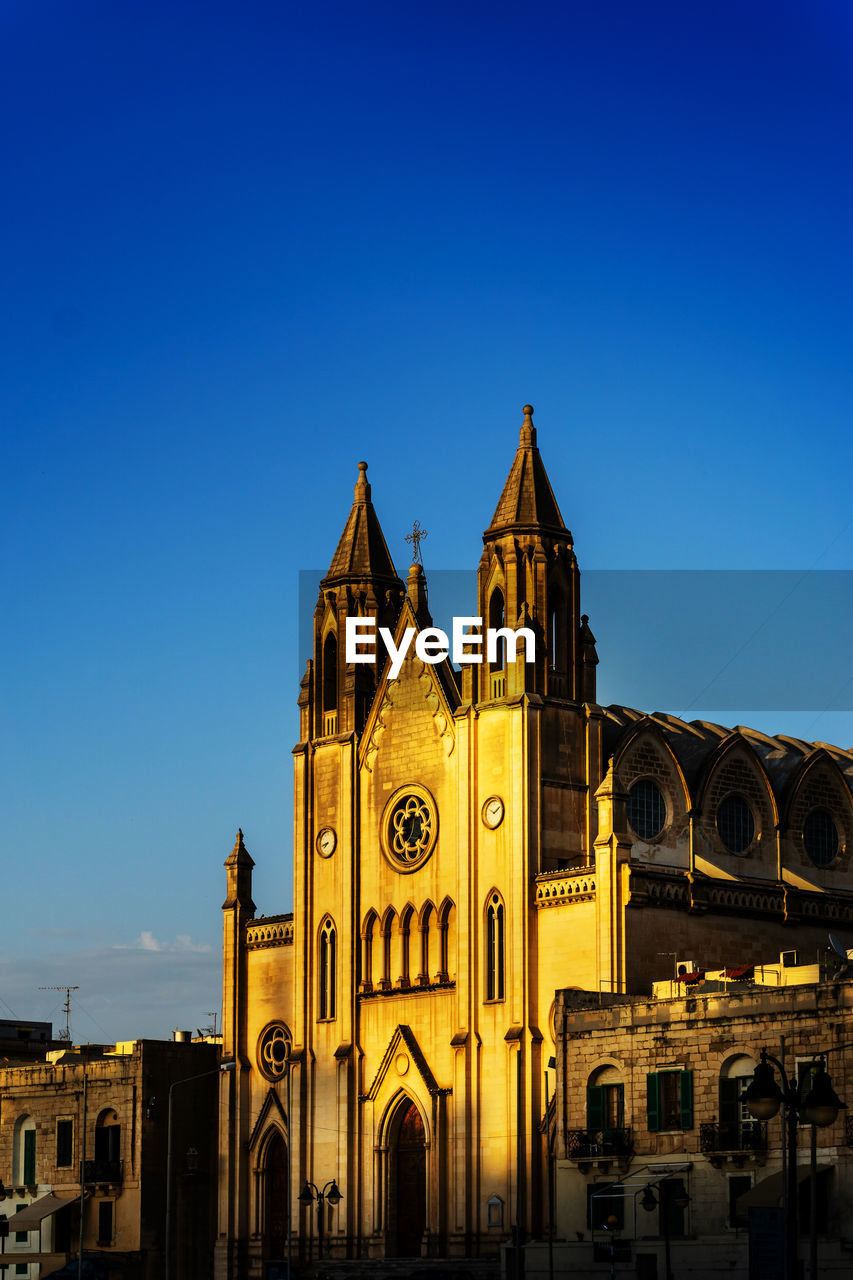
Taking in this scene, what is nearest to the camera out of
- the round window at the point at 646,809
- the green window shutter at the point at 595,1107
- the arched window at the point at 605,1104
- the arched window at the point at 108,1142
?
the arched window at the point at 605,1104

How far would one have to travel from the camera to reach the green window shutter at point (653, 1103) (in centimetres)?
5912

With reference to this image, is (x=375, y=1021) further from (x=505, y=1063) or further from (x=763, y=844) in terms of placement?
(x=763, y=844)

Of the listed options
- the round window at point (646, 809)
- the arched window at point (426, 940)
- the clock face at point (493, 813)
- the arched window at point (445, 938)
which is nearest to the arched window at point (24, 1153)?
the arched window at point (426, 940)

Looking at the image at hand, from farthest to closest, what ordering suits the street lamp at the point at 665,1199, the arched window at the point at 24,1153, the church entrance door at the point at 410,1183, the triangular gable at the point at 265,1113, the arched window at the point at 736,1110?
the arched window at the point at 24,1153, the triangular gable at the point at 265,1113, the church entrance door at the point at 410,1183, the arched window at the point at 736,1110, the street lamp at the point at 665,1199

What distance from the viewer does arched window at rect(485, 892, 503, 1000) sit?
7338cm

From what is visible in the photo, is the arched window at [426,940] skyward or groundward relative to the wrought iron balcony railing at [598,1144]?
skyward

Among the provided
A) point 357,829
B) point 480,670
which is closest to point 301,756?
point 357,829

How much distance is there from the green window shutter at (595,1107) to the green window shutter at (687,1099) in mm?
3361

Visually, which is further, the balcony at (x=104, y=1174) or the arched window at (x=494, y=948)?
the balcony at (x=104, y=1174)

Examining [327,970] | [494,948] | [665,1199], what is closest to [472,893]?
[494,948]

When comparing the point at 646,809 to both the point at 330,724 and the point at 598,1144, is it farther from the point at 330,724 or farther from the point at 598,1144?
the point at 598,1144

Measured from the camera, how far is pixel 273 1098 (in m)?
81.9

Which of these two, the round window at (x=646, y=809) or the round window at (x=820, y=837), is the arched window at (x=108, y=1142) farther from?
the round window at (x=820, y=837)

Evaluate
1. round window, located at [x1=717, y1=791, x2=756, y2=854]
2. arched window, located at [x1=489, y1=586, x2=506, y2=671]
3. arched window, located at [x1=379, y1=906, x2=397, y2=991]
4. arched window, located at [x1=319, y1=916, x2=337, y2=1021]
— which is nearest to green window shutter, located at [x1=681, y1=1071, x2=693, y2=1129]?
round window, located at [x1=717, y1=791, x2=756, y2=854]
